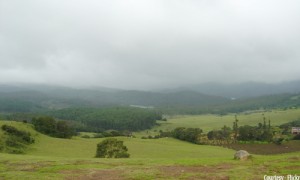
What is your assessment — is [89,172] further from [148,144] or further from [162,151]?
[148,144]

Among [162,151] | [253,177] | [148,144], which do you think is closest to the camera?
[253,177]

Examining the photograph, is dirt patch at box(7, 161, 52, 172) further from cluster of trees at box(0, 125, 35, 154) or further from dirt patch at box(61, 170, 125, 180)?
cluster of trees at box(0, 125, 35, 154)

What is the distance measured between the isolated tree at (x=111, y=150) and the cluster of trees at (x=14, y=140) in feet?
93.4

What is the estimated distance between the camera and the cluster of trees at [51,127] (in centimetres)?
13000

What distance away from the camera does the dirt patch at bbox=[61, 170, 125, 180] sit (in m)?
34.8

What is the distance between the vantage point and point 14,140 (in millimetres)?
97000

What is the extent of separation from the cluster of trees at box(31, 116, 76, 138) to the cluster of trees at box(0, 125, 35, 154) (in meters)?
20.6

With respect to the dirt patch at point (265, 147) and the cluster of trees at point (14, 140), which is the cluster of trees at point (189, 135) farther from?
the cluster of trees at point (14, 140)

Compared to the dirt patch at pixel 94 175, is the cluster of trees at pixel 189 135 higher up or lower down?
lower down

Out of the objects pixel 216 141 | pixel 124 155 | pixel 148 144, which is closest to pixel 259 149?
pixel 216 141

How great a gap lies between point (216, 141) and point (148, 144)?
1915 inches

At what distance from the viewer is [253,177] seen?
3291 centimetres

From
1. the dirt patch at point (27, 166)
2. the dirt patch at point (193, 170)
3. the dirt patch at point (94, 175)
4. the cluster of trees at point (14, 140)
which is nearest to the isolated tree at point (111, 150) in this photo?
the cluster of trees at point (14, 140)

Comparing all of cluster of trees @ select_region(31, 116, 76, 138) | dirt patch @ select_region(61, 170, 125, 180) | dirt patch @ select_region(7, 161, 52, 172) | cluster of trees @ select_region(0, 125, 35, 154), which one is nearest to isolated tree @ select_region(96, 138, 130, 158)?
cluster of trees @ select_region(0, 125, 35, 154)
